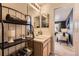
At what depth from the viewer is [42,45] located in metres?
1.44

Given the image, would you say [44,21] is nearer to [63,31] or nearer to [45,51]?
[63,31]

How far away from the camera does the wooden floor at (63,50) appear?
54.5 inches

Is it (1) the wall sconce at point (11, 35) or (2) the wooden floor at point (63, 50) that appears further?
(2) the wooden floor at point (63, 50)

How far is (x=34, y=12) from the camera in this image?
4.69ft

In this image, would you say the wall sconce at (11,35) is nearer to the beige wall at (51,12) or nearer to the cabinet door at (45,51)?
the beige wall at (51,12)

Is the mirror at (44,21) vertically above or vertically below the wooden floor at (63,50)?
above

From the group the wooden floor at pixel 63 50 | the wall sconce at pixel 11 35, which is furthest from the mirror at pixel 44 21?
the wall sconce at pixel 11 35

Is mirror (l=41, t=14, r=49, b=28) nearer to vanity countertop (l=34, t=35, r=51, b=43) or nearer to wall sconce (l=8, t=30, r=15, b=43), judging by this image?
vanity countertop (l=34, t=35, r=51, b=43)

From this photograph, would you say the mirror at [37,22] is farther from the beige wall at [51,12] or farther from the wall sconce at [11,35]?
the wall sconce at [11,35]

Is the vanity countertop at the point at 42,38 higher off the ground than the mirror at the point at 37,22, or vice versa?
the mirror at the point at 37,22

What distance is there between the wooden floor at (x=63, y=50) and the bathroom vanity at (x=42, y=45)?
0.36 feet

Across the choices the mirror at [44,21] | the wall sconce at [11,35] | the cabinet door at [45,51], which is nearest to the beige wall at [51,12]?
the mirror at [44,21]

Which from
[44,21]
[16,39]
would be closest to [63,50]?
[44,21]

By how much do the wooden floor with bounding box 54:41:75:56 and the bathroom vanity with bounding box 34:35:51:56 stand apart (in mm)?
111
